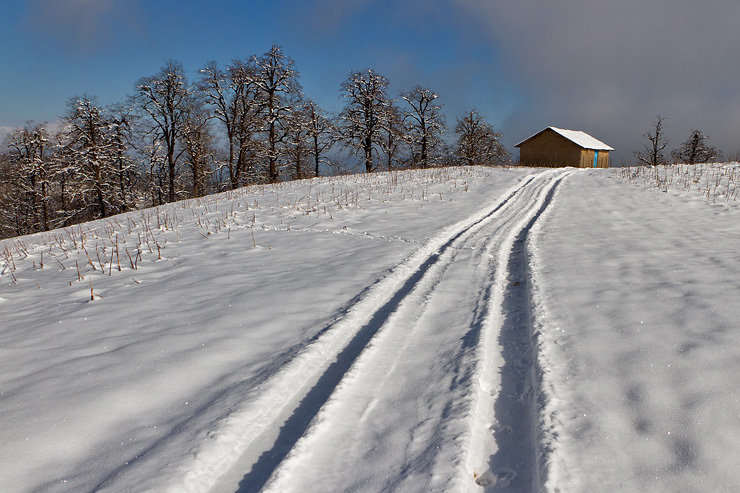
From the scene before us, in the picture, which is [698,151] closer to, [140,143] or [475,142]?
[475,142]

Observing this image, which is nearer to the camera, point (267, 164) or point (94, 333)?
point (94, 333)

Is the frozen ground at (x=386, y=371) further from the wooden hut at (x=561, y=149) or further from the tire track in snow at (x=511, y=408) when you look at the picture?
the wooden hut at (x=561, y=149)

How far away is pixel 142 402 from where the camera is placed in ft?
8.89

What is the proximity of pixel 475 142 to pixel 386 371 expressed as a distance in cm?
4509

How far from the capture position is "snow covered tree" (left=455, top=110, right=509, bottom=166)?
4384 cm

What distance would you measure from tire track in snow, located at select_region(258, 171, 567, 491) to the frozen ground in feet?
0.04

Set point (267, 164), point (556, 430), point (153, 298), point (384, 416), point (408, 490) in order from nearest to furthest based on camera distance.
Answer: point (408, 490), point (556, 430), point (384, 416), point (153, 298), point (267, 164)

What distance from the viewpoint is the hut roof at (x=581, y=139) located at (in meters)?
34.6

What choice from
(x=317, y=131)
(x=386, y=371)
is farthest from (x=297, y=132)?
(x=386, y=371)

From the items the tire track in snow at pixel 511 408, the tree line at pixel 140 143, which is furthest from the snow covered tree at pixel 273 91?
the tire track in snow at pixel 511 408

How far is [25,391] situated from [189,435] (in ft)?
5.15

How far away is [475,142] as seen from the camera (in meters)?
44.4

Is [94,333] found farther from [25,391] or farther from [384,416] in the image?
[384,416]

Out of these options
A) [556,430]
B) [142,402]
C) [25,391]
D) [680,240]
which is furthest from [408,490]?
[680,240]
